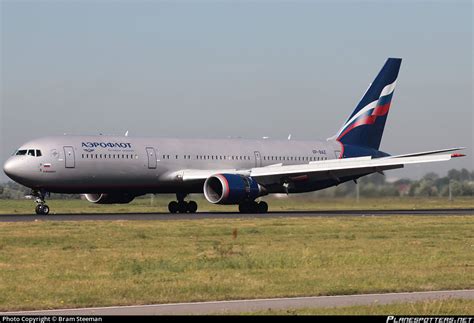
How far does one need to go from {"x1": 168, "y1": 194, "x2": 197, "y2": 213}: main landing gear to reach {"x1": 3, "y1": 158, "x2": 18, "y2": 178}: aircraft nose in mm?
10822

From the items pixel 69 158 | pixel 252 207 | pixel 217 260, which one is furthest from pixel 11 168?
pixel 217 260

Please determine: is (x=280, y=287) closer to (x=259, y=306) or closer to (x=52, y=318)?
(x=259, y=306)

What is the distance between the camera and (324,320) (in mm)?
14258

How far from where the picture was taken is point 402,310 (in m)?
15.7

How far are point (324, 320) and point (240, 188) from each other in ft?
113

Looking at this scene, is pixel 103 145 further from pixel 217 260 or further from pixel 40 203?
pixel 217 260

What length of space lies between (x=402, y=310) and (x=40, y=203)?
111 feet

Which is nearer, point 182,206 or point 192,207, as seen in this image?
point 182,206

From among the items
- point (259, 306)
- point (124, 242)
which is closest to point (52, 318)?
point (259, 306)

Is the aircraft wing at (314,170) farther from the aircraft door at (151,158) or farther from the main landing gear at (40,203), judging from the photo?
the main landing gear at (40,203)

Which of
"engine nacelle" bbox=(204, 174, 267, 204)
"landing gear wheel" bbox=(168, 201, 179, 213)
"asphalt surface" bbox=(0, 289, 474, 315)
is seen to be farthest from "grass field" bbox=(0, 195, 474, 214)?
"asphalt surface" bbox=(0, 289, 474, 315)

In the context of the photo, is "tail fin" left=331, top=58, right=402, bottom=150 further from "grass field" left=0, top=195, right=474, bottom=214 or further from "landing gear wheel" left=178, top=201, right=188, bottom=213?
"landing gear wheel" left=178, top=201, right=188, bottom=213

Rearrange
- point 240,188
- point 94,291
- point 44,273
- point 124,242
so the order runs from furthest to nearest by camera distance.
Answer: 1. point 240,188
2. point 124,242
3. point 44,273
4. point 94,291

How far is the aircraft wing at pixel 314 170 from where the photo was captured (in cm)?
5119
